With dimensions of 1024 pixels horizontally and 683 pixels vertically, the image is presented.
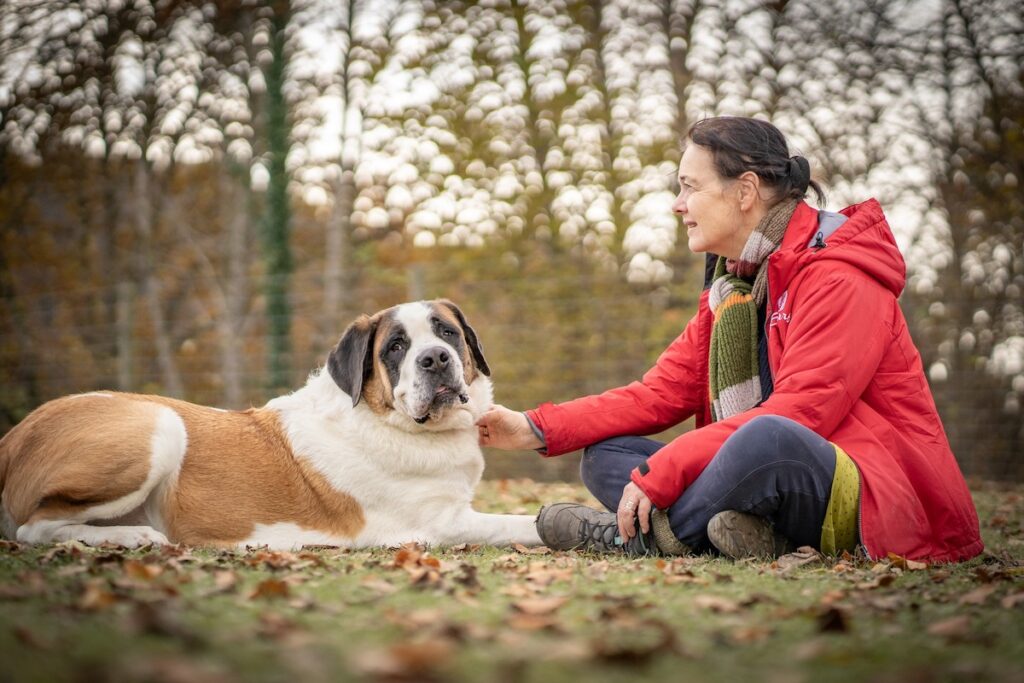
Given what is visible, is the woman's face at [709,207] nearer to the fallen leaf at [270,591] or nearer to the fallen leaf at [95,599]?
the fallen leaf at [270,591]

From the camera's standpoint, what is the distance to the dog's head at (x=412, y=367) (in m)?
4.04

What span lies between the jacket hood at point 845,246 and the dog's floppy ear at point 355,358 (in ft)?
6.31

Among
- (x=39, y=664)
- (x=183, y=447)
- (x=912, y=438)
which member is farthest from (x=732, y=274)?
(x=39, y=664)

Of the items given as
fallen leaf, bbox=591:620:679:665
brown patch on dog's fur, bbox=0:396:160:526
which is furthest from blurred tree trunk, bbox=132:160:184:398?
fallen leaf, bbox=591:620:679:665

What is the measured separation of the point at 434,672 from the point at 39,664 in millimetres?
766

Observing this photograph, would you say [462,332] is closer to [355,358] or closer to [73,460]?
[355,358]

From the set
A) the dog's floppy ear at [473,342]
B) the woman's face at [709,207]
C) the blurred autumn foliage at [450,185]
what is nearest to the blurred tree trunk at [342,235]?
the blurred autumn foliage at [450,185]

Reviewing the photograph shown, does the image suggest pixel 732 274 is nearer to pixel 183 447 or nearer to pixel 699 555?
pixel 699 555

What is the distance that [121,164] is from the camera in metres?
14.1

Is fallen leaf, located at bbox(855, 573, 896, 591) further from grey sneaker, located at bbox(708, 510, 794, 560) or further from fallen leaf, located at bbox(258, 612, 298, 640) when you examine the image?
fallen leaf, located at bbox(258, 612, 298, 640)

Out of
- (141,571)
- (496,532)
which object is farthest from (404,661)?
(496,532)

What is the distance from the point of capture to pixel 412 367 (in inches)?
159

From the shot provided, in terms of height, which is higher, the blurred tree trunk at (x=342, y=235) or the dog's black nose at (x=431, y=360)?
the blurred tree trunk at (x=342, y=235)

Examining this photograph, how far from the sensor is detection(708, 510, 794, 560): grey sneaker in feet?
10.8
